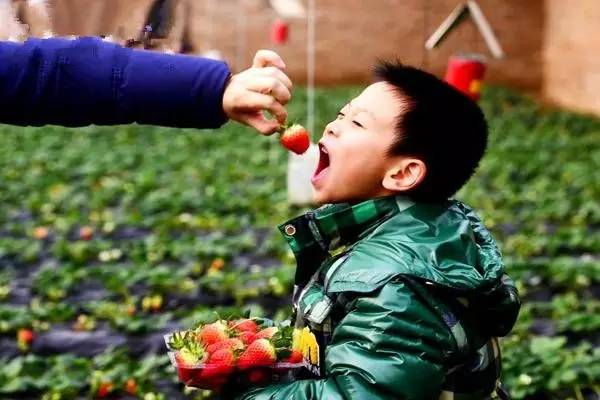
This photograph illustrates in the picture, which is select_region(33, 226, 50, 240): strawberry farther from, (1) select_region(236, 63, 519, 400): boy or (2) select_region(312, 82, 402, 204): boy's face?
(2) select_region(312, 82, 402, 204): boy's face

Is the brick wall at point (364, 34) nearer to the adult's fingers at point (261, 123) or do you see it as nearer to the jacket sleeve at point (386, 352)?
the adult's fingers at point (261, 123)

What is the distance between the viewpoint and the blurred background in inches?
126

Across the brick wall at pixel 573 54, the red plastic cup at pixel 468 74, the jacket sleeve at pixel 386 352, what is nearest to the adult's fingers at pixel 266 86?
the jacket sleeve at pixel 386 352

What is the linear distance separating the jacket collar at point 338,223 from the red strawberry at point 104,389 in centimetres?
146

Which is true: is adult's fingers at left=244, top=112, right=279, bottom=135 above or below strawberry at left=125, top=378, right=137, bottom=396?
above

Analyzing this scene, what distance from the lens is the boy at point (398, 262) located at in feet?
5.59

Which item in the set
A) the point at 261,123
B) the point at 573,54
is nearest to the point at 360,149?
the point at 261,123

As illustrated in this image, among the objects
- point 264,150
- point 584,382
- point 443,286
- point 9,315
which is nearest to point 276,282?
point 9,315

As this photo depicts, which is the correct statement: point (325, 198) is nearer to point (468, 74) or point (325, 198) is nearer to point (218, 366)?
point (218, 366)

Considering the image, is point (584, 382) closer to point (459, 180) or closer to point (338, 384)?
point (459, 180)

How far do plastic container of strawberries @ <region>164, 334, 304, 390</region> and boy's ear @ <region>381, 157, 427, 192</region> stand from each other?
1.24 feet

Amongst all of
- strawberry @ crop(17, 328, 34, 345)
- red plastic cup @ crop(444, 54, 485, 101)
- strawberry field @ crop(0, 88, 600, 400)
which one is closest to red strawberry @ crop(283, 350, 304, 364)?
strawberry field @ crop(0, 88, 600, 400)

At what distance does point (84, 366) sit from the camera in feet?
11.3

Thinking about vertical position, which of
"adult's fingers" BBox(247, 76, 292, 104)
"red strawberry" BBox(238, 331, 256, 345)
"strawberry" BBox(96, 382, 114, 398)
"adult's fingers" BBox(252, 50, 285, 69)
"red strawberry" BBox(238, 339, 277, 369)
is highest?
"adult's fingers" BBox(252, 50, 285, 69)
